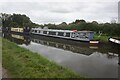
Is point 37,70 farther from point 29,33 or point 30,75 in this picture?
point 29,33

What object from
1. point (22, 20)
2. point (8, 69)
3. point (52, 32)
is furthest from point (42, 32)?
point (8, 69)

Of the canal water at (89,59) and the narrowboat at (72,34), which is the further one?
the narrowboat at (72,34)

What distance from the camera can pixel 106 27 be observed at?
3422cm

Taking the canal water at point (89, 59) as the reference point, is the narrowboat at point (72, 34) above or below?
above

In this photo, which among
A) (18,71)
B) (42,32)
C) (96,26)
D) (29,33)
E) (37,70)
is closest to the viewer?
(18,71)

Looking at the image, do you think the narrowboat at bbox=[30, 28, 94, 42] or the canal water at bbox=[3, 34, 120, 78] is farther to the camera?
the narrowboat at bbox=[30, 28, 94, 42]

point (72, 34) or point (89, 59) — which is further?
point (72, 34)

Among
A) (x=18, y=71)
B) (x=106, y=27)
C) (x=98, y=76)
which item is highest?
(x=106, y=27)

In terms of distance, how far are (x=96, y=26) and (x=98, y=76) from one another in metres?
27.2

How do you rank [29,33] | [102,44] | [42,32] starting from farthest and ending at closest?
1. [29,33]
2. [42,32]
3. [102,44]

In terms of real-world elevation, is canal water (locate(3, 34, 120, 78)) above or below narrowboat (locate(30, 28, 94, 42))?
below

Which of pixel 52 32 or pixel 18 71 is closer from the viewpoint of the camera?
pixel 18 71

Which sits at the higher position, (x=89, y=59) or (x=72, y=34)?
(x=72, y=34)

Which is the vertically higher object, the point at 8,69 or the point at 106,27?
the point at 106,27
